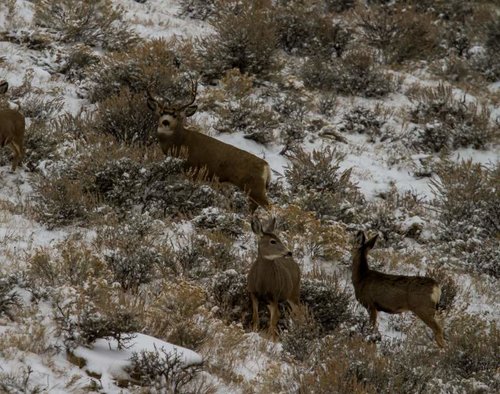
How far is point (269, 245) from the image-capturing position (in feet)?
30.1

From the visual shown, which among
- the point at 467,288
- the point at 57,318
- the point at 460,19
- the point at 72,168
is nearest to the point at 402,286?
the point at 467,288

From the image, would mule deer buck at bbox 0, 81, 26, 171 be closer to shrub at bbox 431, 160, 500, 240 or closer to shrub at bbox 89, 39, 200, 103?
shrub at bbox 89, 39, 200, 103

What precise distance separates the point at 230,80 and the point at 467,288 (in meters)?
6.14

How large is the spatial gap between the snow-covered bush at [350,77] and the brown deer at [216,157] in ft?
16.8

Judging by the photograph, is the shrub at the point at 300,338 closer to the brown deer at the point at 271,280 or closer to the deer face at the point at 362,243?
the brown deer at the point at 271,280

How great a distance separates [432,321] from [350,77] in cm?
887

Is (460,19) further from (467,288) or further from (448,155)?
(467,288)

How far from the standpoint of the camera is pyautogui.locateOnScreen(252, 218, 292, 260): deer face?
9039mm

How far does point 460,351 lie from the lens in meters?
8.54

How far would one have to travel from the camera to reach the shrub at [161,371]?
6.59 meters

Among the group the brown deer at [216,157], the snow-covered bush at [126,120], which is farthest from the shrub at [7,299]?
the snow-covered bush at [126,120]

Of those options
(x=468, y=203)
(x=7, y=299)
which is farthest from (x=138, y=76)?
(x=7, y=299)

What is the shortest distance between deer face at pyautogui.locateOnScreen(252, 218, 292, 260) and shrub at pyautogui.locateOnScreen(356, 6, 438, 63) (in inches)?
413

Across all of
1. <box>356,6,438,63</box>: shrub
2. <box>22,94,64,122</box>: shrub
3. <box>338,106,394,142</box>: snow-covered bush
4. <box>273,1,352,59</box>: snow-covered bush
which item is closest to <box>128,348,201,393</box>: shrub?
<box>22,94,64,122</box>: shrub
